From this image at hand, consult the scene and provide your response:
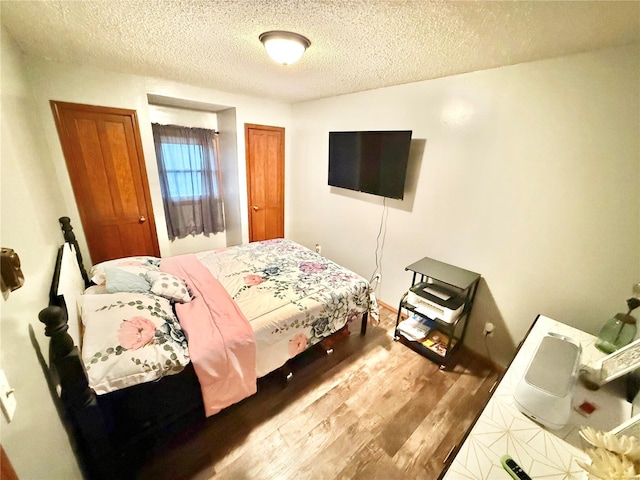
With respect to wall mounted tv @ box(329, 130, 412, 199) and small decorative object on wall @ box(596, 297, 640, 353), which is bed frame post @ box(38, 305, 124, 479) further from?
small decorative object on wall @ box(596, 297, 640, 353)

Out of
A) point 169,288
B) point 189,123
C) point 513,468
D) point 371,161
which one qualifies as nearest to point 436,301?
point 513,468

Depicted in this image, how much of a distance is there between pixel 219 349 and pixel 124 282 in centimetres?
81

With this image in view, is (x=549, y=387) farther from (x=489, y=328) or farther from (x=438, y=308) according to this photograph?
(x=489, y=328)

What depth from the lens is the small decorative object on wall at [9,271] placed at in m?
0.69

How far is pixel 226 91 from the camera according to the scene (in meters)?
3.01

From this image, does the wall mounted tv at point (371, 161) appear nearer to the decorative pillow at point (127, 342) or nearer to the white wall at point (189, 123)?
the white wall at point (189, 123)

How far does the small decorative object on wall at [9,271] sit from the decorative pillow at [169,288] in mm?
978

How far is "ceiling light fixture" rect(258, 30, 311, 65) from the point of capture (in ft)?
4.71

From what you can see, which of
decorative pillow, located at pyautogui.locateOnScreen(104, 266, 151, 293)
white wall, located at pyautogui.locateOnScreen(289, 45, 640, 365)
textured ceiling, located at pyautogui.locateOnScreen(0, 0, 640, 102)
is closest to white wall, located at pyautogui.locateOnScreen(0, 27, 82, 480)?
decorative pillow, located at pyautogui.locateOnScreen(104, 266, 151, 293)

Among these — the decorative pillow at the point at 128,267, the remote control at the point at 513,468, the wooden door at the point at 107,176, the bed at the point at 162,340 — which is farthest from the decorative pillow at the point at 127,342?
the wooden door at the point at 107,176

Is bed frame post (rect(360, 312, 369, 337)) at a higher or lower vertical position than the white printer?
lower

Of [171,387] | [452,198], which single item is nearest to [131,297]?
[171,387]

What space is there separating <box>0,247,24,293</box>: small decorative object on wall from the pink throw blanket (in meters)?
0.85

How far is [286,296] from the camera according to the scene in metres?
1.99
